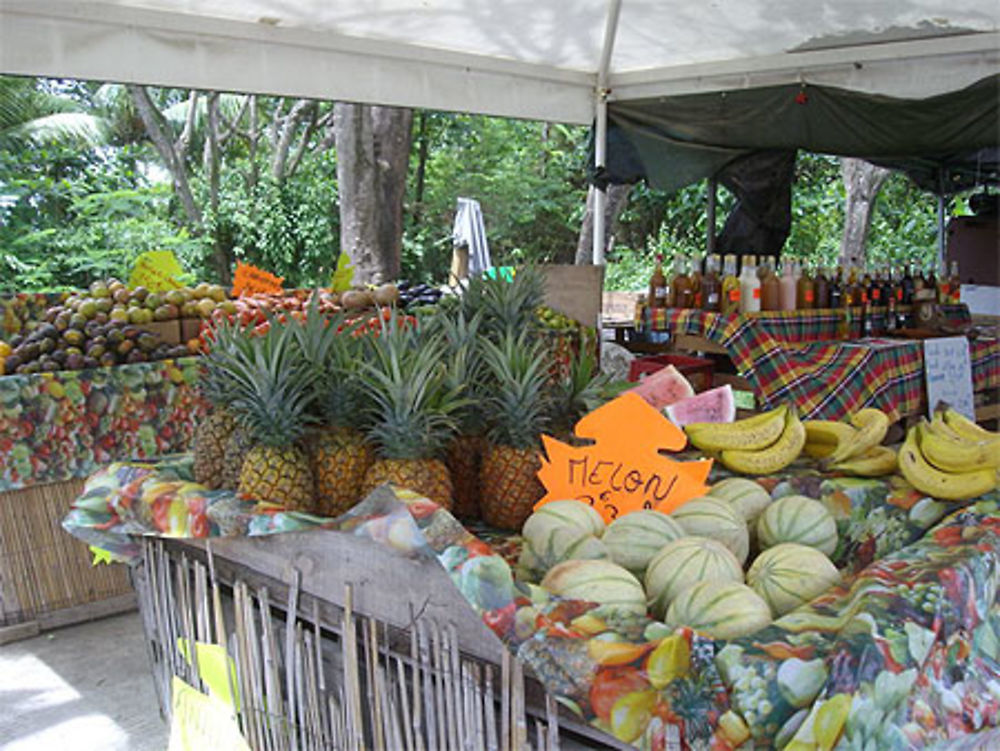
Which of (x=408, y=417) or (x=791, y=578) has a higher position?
(x=408, y=417)

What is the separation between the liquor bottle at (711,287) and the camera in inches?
205

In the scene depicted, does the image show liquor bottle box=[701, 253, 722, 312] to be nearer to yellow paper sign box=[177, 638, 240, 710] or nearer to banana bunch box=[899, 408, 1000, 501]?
banana bunch box=[899, 408, 1000, 501]

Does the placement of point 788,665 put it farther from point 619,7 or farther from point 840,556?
point 619,7

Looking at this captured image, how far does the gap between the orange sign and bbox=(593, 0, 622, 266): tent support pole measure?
4.10 meters

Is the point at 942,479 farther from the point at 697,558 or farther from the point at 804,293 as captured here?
the point at 804,293

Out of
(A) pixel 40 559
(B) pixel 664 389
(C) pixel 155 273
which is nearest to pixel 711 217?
(C) pixel 155 273

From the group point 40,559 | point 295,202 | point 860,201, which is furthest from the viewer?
point 295,202

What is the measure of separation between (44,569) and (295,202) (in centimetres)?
1205

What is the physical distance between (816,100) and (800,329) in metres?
1.58

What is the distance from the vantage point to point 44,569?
3.50 metres

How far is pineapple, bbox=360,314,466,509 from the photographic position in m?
1.59

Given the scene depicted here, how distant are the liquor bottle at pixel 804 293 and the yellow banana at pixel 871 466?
3601mm

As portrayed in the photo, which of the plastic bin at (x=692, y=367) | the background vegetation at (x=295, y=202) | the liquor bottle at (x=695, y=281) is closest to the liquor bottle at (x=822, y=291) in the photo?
the liquor bottle at (x=695, y=281)

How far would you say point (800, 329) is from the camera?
518 cm
